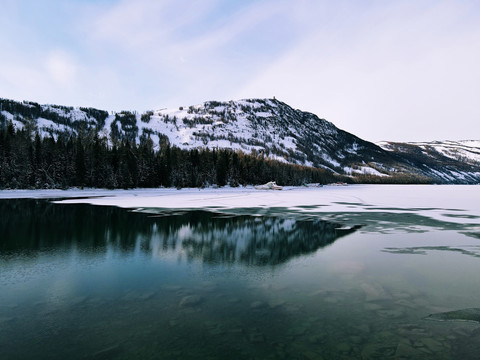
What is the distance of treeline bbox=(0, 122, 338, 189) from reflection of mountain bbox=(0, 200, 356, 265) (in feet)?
196

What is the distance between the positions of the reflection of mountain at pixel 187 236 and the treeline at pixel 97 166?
59605 millimetres

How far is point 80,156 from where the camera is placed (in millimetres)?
78812

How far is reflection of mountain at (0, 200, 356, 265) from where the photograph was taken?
45.2 feet

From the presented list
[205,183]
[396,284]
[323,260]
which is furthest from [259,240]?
[205,183]

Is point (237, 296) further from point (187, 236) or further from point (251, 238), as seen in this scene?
point (187, 236)

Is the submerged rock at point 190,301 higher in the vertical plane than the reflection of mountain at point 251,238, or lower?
lower

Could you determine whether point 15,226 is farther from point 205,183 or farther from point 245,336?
point 205,183

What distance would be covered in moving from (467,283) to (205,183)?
95.0 m

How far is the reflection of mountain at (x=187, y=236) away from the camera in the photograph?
45.2 feet

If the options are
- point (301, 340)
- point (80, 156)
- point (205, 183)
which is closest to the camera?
point (301, 340)

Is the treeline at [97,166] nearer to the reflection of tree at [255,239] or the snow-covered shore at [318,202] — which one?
the snow-covered shore at [318,202]

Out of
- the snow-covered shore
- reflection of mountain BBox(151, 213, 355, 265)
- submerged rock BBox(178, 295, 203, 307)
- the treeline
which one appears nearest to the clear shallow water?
submerged rock BBox(178, 295, 203, 307)

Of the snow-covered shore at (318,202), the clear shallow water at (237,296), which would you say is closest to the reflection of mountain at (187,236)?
the clear shallow water at (237,296)

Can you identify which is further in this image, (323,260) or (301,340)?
(323,260)
